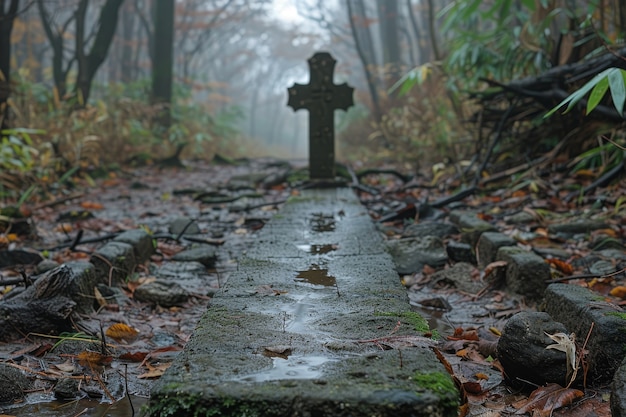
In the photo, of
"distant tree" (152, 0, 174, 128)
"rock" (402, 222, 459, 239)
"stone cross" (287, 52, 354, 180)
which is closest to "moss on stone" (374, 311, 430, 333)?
"rock" (402, 222, 459, 239)

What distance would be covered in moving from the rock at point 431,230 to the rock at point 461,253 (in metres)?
0.46

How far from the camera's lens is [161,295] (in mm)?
2682

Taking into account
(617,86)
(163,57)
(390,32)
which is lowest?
(617,86)

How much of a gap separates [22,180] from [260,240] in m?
3.59

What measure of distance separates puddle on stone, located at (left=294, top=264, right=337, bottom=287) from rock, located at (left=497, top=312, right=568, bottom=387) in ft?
2.21

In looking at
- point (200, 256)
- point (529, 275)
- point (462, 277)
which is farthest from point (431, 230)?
point (200, 256)

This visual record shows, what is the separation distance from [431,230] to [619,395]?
267cm

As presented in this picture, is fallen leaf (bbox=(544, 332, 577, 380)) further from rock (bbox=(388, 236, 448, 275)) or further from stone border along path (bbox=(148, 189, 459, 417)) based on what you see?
rock (bbox=(388, 236, 448, 275))

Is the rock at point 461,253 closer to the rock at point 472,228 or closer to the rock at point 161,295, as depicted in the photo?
the rock at point 472,228

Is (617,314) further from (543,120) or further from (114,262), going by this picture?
(543,120)

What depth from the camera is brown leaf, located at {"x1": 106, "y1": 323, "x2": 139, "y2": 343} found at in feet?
7.11

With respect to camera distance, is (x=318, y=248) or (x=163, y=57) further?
(x=163, y=57)

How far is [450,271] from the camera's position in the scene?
316 cm

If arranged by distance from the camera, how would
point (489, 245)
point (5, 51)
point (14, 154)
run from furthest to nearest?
1. point (5, 51)
2. point (14, 154)
3. point (489, 245)
